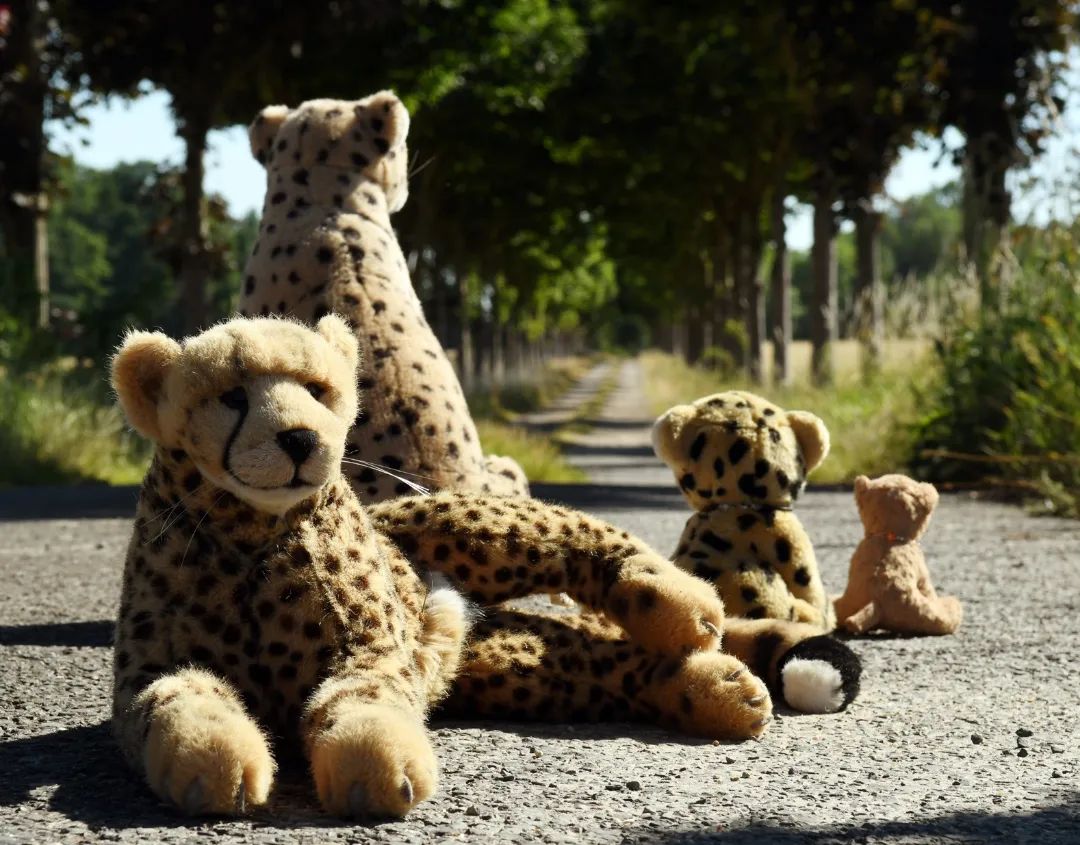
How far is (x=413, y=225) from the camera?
65.5 feet

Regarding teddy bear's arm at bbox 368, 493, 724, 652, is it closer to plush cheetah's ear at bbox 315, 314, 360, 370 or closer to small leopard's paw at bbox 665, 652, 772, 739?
small leopard's paw at bbox 665, 652, 772, 739

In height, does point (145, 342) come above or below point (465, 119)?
below

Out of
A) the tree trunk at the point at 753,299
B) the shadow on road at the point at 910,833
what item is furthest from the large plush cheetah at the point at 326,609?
the tree trunk at the point at 753,299

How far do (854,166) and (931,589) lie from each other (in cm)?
1190

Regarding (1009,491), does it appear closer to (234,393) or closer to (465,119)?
(234,393)

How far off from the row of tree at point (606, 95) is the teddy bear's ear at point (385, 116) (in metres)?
4.97

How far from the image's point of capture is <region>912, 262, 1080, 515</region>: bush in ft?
30.0

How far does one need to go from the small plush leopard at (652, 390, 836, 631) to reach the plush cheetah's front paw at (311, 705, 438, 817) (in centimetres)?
176

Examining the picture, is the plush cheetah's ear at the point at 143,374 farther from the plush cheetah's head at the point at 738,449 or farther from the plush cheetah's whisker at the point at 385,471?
the plush cheetah's head at the point at 738,449

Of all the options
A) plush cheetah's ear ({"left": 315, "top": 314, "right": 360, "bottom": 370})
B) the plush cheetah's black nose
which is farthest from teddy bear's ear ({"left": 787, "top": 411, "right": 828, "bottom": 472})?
the plush cheetah's black nose

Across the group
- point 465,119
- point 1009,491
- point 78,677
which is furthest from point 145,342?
point 465,119

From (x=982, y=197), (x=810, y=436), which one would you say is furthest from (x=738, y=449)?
(x=982, y=197)

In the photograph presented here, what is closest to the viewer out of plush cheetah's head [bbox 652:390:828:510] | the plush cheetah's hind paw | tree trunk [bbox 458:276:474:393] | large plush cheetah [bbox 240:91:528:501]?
the plush cheetah's hind paw

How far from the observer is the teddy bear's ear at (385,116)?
499 cm
